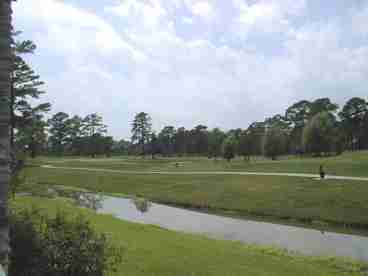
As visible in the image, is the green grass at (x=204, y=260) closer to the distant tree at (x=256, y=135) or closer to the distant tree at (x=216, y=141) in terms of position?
the distant tree at (x=256, y=135)

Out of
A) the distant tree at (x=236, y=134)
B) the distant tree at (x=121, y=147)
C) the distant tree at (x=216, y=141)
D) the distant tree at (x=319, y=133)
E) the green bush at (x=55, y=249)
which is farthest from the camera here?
the distant tree at (x=121, y=147)

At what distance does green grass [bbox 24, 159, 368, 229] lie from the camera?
28656 mm

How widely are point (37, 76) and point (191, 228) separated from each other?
20.1 metres

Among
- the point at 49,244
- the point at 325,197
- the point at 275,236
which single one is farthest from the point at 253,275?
the point at 325,197

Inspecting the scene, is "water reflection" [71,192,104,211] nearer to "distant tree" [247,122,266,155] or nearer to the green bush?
the green bush

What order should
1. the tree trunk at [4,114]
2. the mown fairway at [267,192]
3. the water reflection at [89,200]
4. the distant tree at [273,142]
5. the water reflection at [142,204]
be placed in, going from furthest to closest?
1. the distant tree at [273,142]
2. the water reflection at [89,200]
3. the water reflection at [142,204]
4. the mown fairway at [267,192]
5. the tree trunk at [4,114]

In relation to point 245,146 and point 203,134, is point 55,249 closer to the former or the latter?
point 245,146

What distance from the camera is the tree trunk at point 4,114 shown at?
487cm

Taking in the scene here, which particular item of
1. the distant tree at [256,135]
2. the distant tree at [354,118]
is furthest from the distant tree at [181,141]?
the distant tree at [354,118]

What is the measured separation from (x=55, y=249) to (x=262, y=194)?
28.5 metres

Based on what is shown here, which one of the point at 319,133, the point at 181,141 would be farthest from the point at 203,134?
the point at 319,133

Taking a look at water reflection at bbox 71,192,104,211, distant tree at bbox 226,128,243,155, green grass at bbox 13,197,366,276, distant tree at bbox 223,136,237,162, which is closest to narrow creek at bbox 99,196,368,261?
water reflection at bbox 71,192,104,211

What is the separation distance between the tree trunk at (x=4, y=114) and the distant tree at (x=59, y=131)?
4824 inches

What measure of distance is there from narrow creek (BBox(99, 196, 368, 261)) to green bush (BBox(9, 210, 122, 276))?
12.5 m
